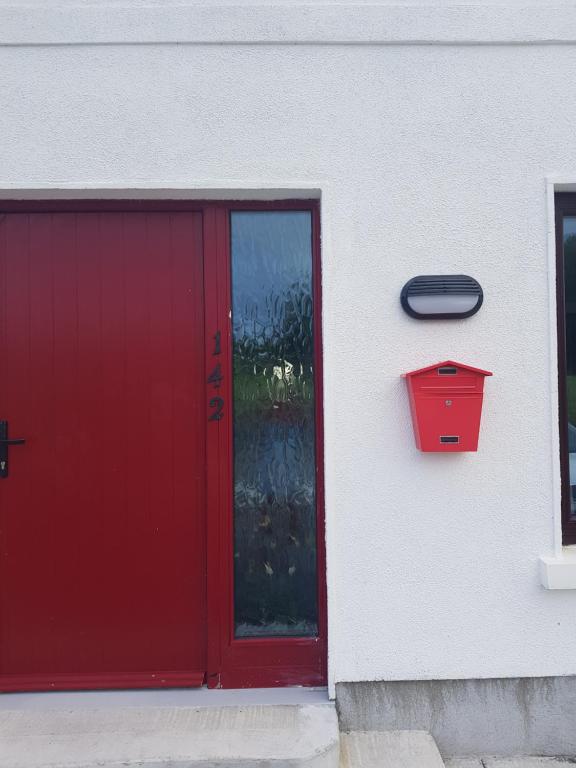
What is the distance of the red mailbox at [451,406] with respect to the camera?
2.47 m

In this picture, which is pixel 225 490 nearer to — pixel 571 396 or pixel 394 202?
pixel 394 202

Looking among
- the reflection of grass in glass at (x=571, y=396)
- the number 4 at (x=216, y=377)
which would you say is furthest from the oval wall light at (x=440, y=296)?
the number 4 at (x=216, y=377)

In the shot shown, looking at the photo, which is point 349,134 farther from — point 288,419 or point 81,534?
point 81,534

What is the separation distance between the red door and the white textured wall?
0.34m

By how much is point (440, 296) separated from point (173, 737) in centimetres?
220

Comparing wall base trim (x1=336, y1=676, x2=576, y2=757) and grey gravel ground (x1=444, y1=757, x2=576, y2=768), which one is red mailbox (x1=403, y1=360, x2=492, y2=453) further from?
grey gravel ground (x1=444, y1=757, x2=576, y2=768)

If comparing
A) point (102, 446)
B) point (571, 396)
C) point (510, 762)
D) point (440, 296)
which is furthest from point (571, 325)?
point (102, 446)

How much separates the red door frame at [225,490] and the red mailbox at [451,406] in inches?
21.9

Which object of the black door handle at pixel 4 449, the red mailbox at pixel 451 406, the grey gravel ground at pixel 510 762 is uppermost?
the red mailbox at pixel 451 406

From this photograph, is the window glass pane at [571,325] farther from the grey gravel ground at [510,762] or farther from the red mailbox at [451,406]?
the grey gravel ground at [510,762]

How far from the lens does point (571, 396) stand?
284cm

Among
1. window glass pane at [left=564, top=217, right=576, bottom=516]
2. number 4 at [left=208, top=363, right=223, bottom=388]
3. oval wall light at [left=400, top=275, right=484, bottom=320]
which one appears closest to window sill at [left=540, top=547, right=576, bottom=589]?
window glass pane at [left=564, top=217, right=576, bottom=516]

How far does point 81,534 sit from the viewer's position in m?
2.80

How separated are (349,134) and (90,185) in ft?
4.01
